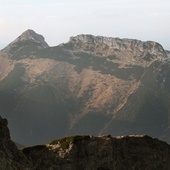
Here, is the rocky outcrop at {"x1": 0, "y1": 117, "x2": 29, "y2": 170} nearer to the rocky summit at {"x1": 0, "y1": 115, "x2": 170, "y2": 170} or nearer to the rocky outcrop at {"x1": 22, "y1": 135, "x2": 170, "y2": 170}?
the rocky summit at {"x1": 0, "y1": 115, "x2": 170, "y2": 170}

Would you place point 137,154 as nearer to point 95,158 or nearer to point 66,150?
point 95,158

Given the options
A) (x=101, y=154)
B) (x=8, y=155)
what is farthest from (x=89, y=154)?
(x=8, y=155)

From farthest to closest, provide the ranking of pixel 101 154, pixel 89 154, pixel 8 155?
pixel 101 154
pixel 89 154
pixel 8 155

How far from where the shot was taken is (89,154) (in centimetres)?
8500

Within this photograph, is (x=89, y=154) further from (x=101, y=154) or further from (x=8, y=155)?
(x=8, y=155)

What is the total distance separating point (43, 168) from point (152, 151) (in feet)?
93.2

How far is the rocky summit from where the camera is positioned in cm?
6988

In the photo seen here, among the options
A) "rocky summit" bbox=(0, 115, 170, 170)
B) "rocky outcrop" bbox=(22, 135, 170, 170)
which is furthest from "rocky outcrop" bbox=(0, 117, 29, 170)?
"rocky outcrop" bbox=(22, 135, 170, 170)

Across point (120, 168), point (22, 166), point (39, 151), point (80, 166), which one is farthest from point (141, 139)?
point (22, 166)

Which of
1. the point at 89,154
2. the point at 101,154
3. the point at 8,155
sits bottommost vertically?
the point at 101,154

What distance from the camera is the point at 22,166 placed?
67.4m

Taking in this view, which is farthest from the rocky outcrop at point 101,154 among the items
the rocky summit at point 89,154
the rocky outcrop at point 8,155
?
the rocky outcrop at point 8,155

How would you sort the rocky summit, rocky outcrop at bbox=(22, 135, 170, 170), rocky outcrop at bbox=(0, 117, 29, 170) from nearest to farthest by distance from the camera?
rocky outcrop at bbox=(0, 117, 29, 170) → the rocky summit → rocky outcrop at bbox=(22, 135, 170, 170)

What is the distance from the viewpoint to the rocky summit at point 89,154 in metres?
69.9
